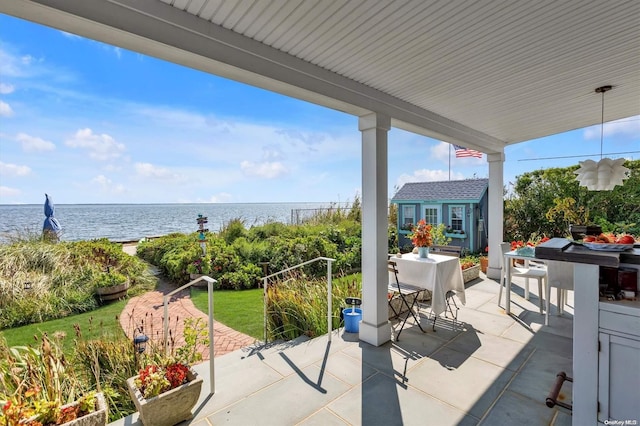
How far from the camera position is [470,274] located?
6152mm

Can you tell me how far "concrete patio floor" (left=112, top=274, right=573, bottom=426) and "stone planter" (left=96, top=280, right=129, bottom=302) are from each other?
423 centimetres

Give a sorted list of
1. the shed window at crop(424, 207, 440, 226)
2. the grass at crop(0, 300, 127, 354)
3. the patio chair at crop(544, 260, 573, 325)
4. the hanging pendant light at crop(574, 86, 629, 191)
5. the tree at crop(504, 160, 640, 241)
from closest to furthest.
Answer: the patio chair at crop(544, 260, 573, 325), the hanging pendant light at crop(574, 86, 629, 191), the grass at crop(0, 300, 127, 354), the tree at crop(504, 160, 640, 241), the shed window at crop(424, 207, 440, 226)

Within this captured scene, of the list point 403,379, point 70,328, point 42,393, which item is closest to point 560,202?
point 403,379

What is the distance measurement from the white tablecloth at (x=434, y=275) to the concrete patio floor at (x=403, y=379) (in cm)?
45

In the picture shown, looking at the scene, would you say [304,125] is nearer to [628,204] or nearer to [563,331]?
[628,204]

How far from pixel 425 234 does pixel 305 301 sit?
6.53 feet

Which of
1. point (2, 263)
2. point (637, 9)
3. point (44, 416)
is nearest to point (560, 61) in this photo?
point (637, 9)

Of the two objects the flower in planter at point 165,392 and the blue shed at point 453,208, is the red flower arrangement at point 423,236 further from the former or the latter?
the blue shed at point 453,208

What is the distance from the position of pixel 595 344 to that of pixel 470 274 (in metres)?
4.54

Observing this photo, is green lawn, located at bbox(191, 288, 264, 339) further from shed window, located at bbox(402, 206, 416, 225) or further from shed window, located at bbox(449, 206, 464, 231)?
shed window, located at bbox(449, 206, 464, 231)

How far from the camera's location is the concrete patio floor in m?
2.25

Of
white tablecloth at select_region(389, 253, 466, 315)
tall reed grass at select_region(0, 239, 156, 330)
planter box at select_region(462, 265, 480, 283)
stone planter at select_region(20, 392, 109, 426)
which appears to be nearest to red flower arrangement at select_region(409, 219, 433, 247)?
white tablecloth at select_region(389, 253, 466, 315)

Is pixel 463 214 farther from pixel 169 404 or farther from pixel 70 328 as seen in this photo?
pixel 70 328

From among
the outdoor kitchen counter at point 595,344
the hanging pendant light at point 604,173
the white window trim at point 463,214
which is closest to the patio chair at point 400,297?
the outdoor kitchen counter at point 595,344
